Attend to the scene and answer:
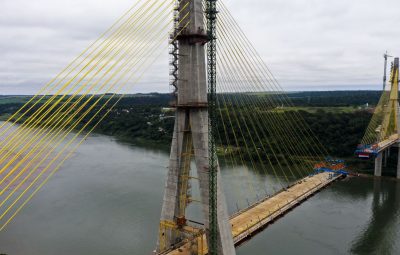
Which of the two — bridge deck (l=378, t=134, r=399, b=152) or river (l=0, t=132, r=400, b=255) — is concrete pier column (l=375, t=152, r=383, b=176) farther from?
bridge deck (l=378, t=134, r=399, b=152)

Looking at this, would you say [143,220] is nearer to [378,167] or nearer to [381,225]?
[381,225]

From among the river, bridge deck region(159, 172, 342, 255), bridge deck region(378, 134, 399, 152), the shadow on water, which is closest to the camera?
bridge deck region(159, 172, 342, 255)

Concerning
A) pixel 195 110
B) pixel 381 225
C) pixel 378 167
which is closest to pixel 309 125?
pixel 378 167

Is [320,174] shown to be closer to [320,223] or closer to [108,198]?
[320,223]

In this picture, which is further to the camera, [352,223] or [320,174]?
[320,174]

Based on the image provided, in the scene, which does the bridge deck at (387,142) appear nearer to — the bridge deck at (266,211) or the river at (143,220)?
the river at (143,220)

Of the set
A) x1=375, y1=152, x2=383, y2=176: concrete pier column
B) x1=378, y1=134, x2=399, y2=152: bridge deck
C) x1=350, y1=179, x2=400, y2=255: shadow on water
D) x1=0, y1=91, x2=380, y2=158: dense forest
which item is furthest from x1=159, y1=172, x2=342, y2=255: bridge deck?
x1=375, y1=152, x2=383, y2=176: concrete pier column

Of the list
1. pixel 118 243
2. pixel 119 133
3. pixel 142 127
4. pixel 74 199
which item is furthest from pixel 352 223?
pixel 119 133
